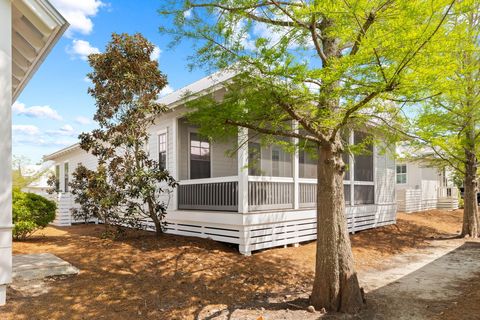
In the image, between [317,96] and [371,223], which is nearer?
[317,96]

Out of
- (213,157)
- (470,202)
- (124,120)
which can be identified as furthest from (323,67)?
(470,202)

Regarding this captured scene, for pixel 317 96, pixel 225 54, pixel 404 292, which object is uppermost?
pixel 225 54

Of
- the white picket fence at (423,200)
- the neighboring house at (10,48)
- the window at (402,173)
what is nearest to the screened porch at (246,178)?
the neighboring house at (10,48)

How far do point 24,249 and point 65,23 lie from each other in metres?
5.90

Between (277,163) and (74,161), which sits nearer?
(277,163)

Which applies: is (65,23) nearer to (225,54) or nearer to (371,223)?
(225,54)

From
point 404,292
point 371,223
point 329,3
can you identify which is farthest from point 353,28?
point 371,223

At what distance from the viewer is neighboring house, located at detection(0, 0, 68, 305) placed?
4.75 meters

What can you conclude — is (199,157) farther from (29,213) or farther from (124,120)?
(29,213)

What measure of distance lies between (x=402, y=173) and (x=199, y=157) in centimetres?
1959

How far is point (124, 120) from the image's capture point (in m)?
9.77

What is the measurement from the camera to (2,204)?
4.75 meters

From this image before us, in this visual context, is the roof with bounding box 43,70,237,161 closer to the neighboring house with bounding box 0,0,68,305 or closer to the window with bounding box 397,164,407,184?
the neighboring house with bounding box 0,0,68,305

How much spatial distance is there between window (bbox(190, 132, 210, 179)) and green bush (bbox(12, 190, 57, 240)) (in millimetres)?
4372
